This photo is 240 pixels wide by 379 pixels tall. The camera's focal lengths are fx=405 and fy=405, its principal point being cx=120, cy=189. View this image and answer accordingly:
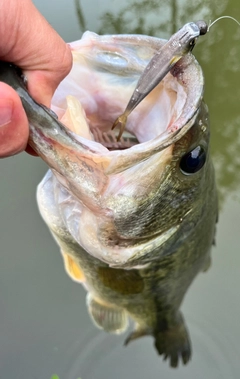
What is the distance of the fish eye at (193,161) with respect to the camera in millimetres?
1050

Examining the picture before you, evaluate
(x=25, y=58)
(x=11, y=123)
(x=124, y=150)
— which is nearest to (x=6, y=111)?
(x=11, y=123)

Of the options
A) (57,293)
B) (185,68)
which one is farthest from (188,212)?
(57,293)

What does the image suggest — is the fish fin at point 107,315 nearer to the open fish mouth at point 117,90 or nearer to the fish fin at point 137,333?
the fish fin at point 137,333

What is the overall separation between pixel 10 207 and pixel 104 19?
1.58 metres

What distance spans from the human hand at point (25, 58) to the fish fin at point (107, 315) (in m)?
1.28

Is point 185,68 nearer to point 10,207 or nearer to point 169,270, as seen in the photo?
point 169,270

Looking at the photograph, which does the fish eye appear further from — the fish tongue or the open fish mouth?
the fish tongue

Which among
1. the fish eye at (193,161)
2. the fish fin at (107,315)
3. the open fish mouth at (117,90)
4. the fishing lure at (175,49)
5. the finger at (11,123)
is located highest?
A: the finger at (11,123)

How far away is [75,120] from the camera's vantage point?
1073 mm

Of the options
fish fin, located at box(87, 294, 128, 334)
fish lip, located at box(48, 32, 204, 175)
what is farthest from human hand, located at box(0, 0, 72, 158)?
fish fin, located at box(87, 294, 128, 334)

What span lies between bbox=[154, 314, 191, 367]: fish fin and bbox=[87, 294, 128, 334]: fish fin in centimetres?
21

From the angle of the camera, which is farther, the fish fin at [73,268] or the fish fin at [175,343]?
the fish fin at [175,343]

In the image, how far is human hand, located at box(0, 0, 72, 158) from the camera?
28.7 inches

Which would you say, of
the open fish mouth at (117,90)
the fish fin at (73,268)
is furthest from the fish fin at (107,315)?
the open fish mouth at (117,90)
